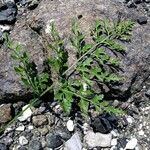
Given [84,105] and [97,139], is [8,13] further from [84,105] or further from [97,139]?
[97,139]

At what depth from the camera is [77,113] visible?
18.1 ft

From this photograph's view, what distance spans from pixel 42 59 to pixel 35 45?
262mm

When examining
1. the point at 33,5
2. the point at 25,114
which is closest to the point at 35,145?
the point at 25,114

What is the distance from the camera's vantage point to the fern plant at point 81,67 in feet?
16.9

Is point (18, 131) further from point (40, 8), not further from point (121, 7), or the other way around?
point (121, 7)

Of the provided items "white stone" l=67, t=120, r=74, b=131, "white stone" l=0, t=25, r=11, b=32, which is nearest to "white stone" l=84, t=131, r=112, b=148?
"white stone" l=67, t=120, r=74, b=131

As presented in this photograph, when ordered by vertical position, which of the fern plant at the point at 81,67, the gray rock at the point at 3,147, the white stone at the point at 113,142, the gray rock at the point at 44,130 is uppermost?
the fern plant at the point at 81,67

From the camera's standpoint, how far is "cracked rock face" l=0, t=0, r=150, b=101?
558cm

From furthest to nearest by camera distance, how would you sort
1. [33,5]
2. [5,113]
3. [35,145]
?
[33,5] < [5,113] < [35,145]

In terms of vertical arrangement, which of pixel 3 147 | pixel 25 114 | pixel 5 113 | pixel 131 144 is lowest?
pixel 131 144

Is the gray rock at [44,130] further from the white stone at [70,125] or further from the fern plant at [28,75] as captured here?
the fern plant at [28,75]

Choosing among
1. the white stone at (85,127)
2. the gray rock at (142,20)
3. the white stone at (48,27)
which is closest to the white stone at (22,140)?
the white stone at (85,127)

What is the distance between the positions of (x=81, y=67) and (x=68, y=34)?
2.19ft

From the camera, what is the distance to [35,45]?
19.0 ft
